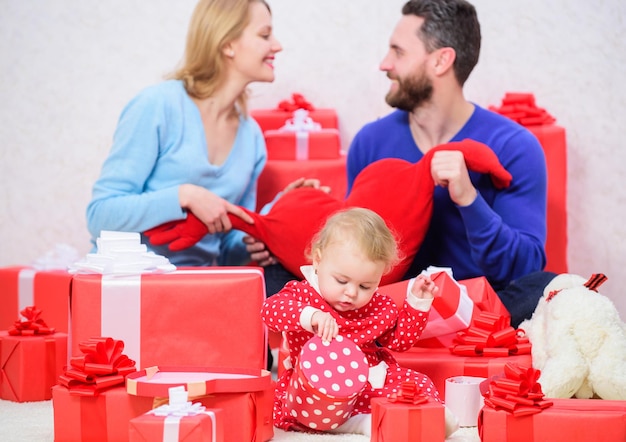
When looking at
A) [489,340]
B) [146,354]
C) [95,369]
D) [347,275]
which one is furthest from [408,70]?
[95,369]

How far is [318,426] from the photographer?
4.70 feet

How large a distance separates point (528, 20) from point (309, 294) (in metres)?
1.41

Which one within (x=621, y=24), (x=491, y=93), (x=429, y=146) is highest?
(x=621, y=24)

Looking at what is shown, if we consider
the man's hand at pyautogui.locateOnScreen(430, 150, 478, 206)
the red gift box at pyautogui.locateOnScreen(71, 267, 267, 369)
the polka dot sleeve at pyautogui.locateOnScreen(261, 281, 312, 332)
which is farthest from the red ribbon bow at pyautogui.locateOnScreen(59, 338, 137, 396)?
the man's hand at pyautogui.locateOnScreen(430, 150, 478, 206)

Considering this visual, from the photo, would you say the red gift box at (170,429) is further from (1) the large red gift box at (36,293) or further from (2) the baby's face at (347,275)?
(1) the large red gift box at (36,293)

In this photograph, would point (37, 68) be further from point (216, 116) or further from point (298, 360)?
point (298, 360)

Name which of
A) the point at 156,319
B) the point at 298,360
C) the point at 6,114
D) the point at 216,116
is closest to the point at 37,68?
the point at 6,114

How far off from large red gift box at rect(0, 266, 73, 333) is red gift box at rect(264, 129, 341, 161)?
2.30 feet

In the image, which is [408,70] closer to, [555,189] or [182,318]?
[555,189]

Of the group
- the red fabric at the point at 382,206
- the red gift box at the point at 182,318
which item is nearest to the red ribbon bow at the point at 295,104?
the red fabric at the point at 382,206

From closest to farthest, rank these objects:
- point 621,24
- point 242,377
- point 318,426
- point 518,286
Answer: point 242,377
point 318,426
point 518,286
point 621,24

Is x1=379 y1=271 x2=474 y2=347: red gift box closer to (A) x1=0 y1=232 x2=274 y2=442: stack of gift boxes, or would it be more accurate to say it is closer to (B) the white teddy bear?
(B) the white teddy bear

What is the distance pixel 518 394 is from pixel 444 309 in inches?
17.1

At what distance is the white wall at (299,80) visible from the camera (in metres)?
2.53
